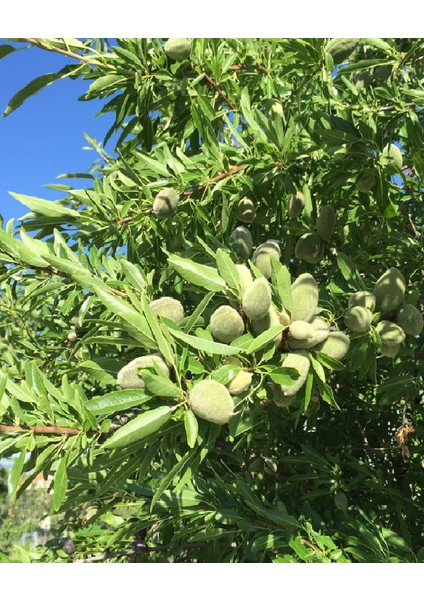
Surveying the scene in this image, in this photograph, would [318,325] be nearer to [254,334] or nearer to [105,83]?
[254,334]

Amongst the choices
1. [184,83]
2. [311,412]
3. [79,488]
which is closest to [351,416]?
[311,412]

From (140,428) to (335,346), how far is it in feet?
1.90

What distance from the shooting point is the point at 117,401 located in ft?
3.47

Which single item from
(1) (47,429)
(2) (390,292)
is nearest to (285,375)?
(1) (47,429)

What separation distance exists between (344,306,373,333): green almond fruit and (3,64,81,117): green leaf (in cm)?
123

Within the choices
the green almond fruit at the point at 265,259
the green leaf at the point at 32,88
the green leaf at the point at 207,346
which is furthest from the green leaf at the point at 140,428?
the green leaf at the point at 32,88

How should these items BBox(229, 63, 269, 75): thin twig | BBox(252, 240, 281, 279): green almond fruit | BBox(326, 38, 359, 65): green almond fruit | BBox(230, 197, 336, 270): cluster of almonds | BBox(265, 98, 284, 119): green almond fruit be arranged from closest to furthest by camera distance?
BBox(252, 240, 281, 279): green almond fruit
BBox(326, 38, 359, 65): green almond fruit
BBox(230, 197, 336, 270): cluster of almonds
BBox(265, 98, 284, 119): green almond fruit
BBox(229, 63, 269, 75): thin twig

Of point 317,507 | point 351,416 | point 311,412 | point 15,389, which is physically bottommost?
point 317,507

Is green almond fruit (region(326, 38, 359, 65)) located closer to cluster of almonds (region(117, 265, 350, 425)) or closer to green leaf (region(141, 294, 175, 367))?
cluster of almonds (region(117, 265, 350, 425))

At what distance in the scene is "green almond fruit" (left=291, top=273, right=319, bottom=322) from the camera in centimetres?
125

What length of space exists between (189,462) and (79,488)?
0.47m

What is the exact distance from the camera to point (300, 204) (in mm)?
1914

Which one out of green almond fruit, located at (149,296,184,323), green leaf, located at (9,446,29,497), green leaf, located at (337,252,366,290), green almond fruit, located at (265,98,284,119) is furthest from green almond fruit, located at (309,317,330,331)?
green almond fruit, located at (265,98,284,119)

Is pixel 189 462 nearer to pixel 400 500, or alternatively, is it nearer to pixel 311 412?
pixel 311 412
